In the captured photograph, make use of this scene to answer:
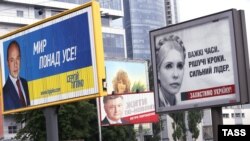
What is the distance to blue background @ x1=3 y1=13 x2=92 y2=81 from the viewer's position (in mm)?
13422

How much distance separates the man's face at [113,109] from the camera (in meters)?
39.2

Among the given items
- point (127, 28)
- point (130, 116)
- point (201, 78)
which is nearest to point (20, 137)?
point (130, 116)

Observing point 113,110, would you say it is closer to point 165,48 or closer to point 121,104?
point 121,104

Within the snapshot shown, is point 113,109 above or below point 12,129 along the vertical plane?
above

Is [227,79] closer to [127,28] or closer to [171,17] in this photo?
[127,28]

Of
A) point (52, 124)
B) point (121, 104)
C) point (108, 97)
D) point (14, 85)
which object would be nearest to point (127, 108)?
point (121, 104)

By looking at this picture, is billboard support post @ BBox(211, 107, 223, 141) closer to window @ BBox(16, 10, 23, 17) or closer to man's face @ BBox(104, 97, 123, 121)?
man's face @ BBox(104, 97, 123, 121)

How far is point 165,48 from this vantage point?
13.3m

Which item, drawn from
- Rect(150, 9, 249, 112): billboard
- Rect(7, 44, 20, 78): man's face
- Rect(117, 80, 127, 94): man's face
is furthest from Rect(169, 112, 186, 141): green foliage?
Rect(150, 9, 249, 112): billboard

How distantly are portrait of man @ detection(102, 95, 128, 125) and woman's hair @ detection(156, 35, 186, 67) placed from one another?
2519 cm

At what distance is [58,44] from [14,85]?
2598 mm

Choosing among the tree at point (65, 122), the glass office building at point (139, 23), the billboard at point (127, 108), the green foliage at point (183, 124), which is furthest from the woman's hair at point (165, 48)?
the glass office building at point (139, 23)

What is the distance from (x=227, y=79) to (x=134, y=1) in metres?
113

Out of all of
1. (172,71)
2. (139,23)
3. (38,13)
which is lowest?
(172,71)
